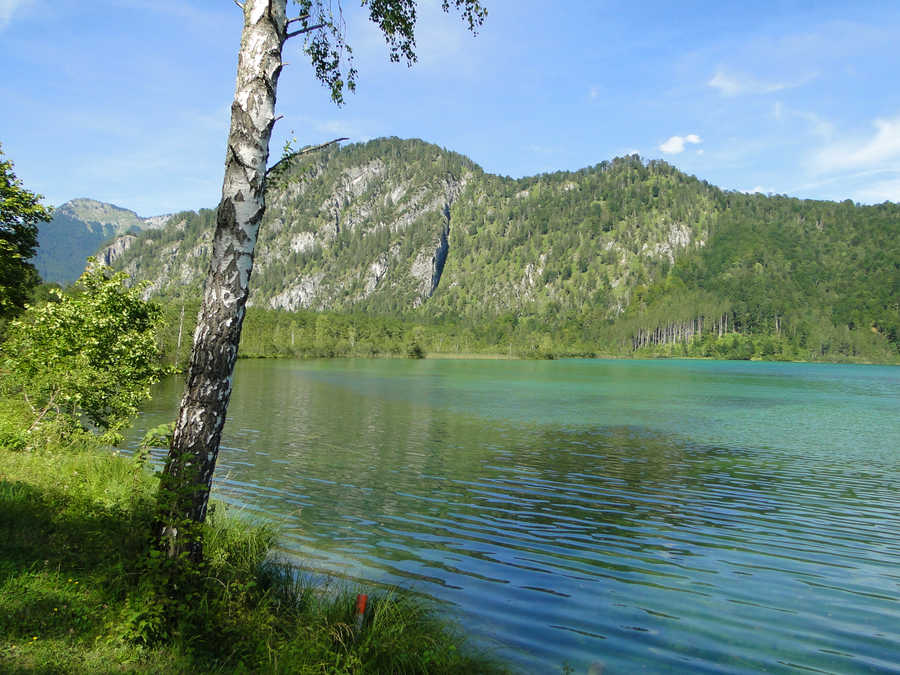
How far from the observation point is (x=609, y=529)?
15633mm

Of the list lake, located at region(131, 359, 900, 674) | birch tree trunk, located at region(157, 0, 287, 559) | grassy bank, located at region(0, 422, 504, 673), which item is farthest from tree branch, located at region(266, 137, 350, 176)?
lake, located at region(131, 359, 900, 674)

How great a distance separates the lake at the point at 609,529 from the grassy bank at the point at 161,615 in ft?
7.36

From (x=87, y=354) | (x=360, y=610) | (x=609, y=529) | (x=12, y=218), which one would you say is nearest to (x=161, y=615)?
(x=360, y=610)

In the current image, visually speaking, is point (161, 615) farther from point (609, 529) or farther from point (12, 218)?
point (12, 218)

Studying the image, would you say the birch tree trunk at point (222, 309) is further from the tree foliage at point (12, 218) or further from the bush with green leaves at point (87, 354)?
the tree foliage at point (12, 218)

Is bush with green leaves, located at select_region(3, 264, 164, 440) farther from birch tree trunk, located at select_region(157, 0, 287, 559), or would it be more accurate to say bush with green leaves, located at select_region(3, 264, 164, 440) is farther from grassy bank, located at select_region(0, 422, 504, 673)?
birch tree trunk, located at select_region(157, 0, 287, 559)

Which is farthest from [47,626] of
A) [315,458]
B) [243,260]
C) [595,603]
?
[315,458]

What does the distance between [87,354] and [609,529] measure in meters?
16.8

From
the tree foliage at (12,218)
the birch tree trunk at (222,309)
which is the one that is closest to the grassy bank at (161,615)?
the birch tree trunk at (222,309)

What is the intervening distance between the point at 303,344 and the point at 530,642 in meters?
171

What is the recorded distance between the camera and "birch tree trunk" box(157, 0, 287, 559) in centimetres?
682

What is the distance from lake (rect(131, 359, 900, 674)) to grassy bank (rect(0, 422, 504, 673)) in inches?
88.3

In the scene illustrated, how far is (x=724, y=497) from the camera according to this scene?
19.9 m

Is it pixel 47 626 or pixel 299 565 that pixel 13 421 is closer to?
pixel 299 565
